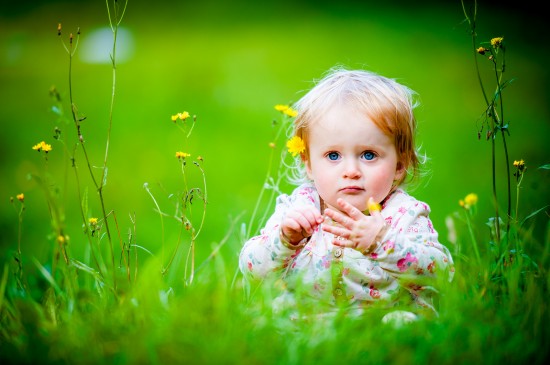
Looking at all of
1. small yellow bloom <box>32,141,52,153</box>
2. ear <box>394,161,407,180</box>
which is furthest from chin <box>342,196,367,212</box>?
small yellow bloom <box>32,141,52,153</box>

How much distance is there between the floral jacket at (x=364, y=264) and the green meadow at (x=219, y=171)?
113 millimetres

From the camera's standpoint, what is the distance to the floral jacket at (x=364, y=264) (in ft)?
7.43

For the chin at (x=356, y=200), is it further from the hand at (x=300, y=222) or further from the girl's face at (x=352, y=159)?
the hand at (x=300, y=222)

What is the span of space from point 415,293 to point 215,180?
322 cm

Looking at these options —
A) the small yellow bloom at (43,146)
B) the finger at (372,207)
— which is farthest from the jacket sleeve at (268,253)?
the small yellow bloom at (43,146)

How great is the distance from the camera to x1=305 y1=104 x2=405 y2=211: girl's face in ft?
7.99

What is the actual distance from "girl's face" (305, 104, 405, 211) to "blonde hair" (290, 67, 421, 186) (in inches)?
1.5

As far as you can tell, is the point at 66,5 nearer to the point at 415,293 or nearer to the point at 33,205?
the point at 33,205

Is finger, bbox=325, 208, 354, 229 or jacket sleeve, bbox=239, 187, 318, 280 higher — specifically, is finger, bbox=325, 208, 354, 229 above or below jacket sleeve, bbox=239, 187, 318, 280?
above

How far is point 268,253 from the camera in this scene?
2.42 m

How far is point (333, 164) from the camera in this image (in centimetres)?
248

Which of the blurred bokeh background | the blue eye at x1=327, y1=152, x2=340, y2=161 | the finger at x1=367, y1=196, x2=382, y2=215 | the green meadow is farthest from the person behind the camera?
the blurred bokeh background

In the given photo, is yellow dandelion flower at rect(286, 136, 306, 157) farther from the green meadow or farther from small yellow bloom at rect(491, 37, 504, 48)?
small yellow bloom at rect(491, 37, 504, 48)

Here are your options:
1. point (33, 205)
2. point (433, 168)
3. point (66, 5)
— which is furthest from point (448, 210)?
point (66, 5)
